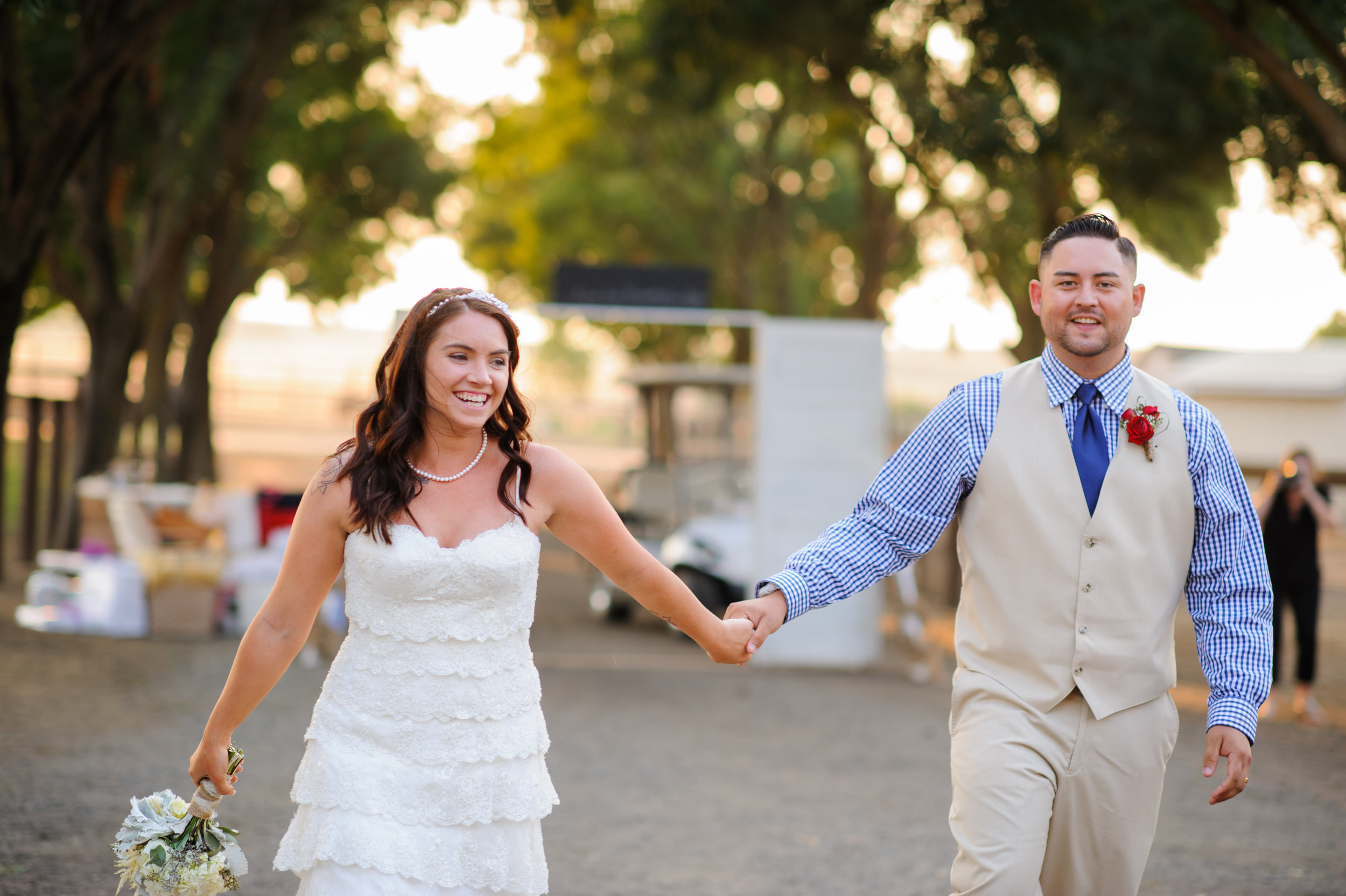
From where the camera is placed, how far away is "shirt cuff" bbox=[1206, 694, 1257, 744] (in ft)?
11.4

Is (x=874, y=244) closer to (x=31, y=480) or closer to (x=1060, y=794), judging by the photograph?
(x=31, y=480)

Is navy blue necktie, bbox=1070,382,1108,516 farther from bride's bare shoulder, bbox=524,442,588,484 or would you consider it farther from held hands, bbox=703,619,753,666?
bride's bare shoulder, bbox=524,442,588,484

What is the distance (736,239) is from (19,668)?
798 inches

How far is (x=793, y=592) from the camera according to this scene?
3.82 metres

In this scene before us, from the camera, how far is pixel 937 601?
17031 mm

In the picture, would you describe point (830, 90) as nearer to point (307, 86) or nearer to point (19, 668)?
point (307, 86)

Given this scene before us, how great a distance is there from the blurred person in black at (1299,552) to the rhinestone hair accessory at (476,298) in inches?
346

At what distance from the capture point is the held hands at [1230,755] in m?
3.40

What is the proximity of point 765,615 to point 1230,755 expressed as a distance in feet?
4.14

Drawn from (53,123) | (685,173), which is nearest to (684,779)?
(53,123)

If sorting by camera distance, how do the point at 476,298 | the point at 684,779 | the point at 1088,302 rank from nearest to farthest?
the point at 476,298 → the point at 1088,302 → the point at 684,779

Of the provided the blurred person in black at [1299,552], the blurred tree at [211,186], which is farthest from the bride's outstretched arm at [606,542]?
the blurred tree at [211,186]

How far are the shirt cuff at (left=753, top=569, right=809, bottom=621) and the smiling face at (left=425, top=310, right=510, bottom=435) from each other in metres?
1.05

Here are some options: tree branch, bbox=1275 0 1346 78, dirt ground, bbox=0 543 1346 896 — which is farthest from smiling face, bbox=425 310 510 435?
tree branch, bbox=1275 0 1346 78
